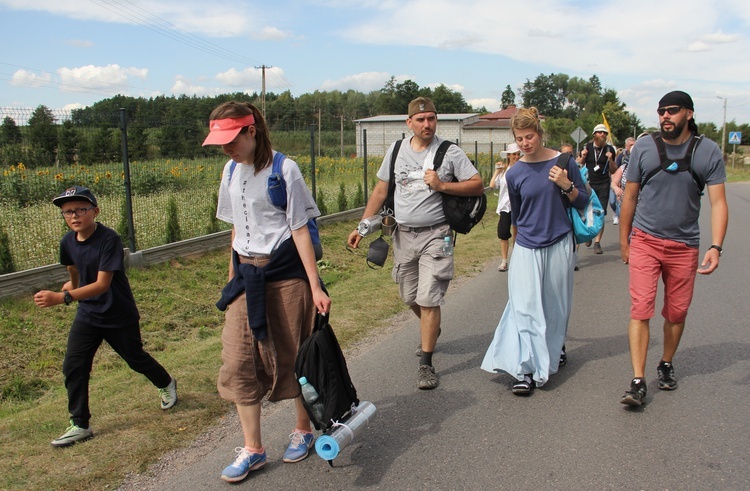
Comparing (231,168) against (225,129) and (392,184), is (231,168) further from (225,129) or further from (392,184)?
(392,184)

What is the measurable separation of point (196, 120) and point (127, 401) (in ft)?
23.0

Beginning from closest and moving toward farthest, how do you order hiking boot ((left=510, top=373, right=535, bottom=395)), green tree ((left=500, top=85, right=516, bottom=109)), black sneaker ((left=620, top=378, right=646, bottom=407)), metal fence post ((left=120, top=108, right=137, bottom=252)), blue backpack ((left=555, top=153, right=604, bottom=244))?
black sneaker ((left=620, top=378, right=646, bottom=407)) → hiking boot ((left=510, top=373, right=535, bottom=395)) → blue backpack ((left=555, top=153, right=604, bottom=244)) → metal fence post ((left=120, top=108, right=137, bottom=252)) → green tree ((left=500, top=85, right=516, bottom=109))

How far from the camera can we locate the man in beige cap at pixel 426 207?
15.5 ft

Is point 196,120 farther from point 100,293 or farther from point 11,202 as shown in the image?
point 100,293

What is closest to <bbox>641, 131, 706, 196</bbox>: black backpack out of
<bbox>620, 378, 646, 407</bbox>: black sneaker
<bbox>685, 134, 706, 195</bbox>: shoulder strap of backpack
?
<bbox>685, 134, 706, 195</bbox>: shoulder strap of backpack

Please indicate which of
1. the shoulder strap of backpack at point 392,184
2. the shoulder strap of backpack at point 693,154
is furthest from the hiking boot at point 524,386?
the shoulder strap of backpack at point 693,154

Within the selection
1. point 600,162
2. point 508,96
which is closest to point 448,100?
point 508,96

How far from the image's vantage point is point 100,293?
13.0ft

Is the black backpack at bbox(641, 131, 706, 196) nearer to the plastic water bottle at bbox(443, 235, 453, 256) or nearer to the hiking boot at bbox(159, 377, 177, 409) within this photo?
the plastic water bottle at bbox(443, 235, 453, 256)

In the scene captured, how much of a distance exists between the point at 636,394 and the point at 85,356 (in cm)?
351

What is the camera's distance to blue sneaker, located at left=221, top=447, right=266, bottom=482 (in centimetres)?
343

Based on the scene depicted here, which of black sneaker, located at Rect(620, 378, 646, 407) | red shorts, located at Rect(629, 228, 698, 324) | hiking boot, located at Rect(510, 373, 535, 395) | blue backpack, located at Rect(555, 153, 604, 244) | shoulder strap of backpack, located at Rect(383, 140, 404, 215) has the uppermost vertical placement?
shoulder strap of backpack, located at Rect(383, 140, 404, 215)

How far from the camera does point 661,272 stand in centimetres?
450

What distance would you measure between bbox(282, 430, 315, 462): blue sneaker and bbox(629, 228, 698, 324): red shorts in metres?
2.32
